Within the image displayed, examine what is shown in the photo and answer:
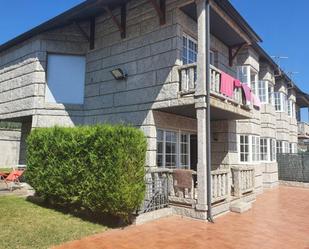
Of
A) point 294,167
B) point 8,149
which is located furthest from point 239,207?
point 8,149

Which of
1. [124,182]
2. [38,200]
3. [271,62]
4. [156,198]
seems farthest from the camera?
[271,62]

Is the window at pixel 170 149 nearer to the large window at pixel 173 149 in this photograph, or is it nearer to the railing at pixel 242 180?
the large window at pixel 173 149

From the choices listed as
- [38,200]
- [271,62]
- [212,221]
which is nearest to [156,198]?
[212,221]

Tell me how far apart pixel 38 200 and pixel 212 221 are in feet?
18.9

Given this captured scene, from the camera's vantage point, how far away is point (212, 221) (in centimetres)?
884

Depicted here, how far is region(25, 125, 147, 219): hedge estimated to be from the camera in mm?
7738

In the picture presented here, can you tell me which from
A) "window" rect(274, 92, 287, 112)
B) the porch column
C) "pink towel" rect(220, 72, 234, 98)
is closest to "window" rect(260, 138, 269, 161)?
"window" rect(274, 92, 287, 112)

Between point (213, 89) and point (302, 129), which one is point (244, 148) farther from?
point (302, 129)

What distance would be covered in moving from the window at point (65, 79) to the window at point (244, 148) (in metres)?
7.52

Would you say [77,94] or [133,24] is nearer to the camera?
[133,24]

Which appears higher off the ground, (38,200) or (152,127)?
(152,127)

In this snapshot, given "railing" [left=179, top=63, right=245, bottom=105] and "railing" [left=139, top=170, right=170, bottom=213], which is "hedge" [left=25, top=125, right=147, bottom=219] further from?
"railing" [left=179, top=63, right=245, bottom=105]

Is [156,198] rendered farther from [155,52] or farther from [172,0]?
[172,0]

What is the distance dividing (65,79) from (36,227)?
25.4ft
